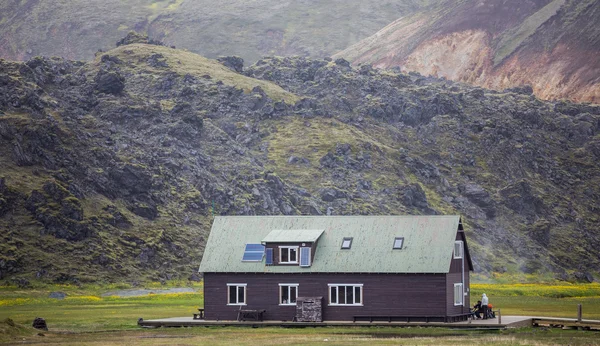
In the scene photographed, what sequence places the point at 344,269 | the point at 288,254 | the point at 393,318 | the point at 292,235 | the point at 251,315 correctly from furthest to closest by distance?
1. the point at 292,235
2. the point at 288,254
3. the point at 251,315
4. the point at 344,269
5. the point at 393,318

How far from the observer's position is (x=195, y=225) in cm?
17912

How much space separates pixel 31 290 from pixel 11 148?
43.7 metres

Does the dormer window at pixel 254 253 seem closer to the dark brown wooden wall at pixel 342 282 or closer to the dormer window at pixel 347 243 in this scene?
the dark brown wooden wall at pixel 342 282

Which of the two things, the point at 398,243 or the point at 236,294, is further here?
the point at 236,294

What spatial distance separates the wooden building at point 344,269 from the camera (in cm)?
8006

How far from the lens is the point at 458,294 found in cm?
8231

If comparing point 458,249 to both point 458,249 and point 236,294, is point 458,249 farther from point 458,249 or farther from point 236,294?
point 236,294

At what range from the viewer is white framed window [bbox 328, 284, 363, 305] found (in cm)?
8156

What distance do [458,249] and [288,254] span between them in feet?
44.3

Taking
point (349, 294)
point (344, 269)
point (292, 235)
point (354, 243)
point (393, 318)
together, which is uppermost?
point (292, 235)

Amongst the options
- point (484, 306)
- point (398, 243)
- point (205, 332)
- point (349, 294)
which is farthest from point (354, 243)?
point (205, 332)

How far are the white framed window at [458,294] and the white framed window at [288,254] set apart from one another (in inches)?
503

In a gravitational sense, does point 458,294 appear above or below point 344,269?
below

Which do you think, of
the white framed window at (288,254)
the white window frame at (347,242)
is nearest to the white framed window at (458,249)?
the white window frame at (347,242)
